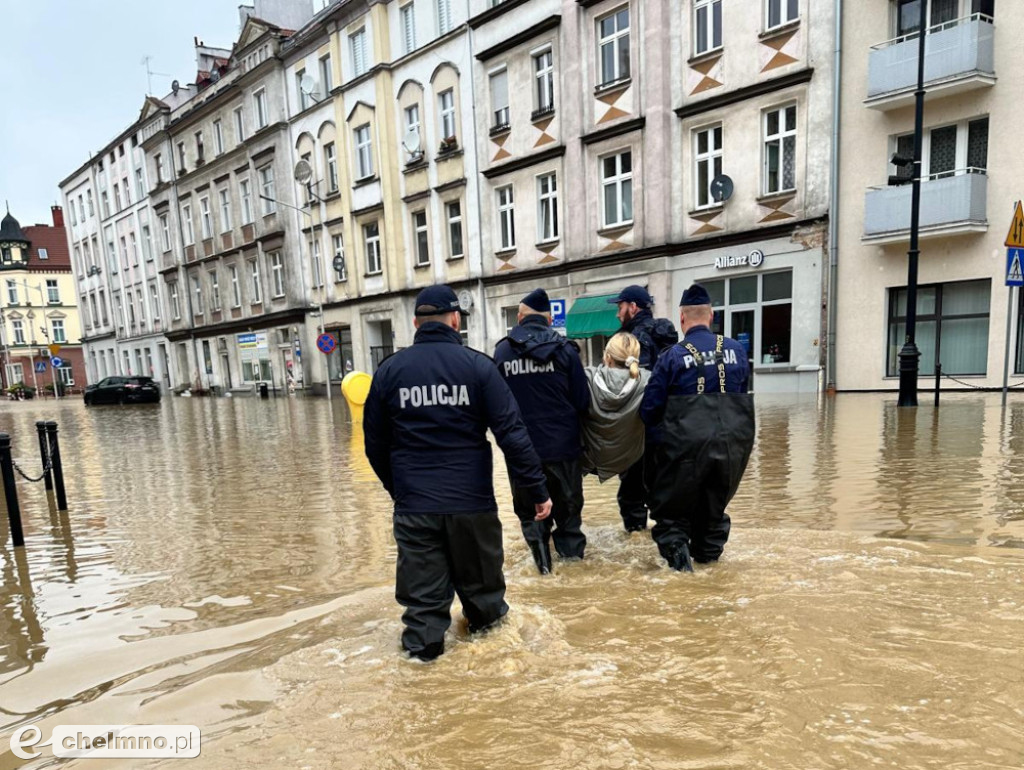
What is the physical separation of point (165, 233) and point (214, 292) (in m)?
7.16

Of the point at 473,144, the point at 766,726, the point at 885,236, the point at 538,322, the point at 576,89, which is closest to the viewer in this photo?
the point at 766,726

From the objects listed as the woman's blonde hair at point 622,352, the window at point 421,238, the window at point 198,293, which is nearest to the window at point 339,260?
the window at point 421,238

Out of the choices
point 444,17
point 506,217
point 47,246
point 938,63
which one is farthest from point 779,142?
point 47,246

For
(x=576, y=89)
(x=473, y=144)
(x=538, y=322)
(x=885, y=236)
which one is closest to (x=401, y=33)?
(x=473, y=144)

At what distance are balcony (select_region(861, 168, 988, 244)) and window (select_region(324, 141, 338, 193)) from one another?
21.4 meters

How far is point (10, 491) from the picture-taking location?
5.53 meters

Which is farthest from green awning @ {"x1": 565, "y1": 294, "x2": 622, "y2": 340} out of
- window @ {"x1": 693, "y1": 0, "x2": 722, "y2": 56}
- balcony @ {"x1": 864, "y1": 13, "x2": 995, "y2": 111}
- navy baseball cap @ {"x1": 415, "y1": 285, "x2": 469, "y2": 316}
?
navy baseball cap @ {"x1": 415, "y1": 285, "x2": 469, "y2": 316}

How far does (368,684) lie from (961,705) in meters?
2.50

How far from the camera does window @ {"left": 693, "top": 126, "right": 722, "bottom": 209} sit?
54.3 feet

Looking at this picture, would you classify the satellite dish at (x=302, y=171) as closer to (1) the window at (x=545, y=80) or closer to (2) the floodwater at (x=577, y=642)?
(1) the window at (x=545, y=80)

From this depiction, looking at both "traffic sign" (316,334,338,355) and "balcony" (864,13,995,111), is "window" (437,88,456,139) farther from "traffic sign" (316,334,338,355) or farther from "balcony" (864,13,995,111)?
"balcony" (864,13,995,111)

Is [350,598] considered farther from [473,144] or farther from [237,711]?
[473,144]

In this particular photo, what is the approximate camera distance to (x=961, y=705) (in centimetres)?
249

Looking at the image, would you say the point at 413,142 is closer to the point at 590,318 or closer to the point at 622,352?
the point at 590,318
